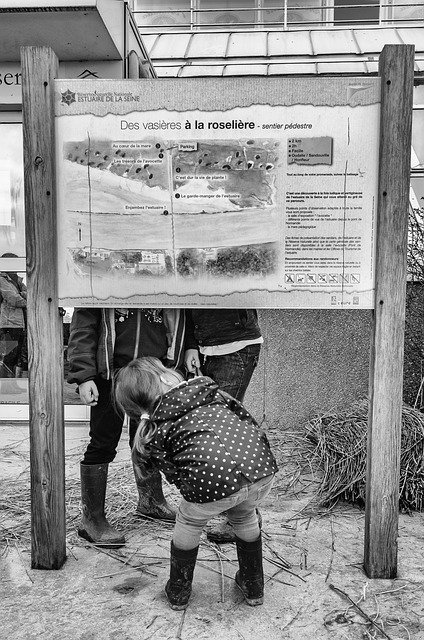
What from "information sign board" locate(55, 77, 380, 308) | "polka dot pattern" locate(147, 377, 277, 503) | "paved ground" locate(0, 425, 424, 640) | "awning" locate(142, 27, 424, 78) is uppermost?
"awning" locate(142, 27, 424, 78)

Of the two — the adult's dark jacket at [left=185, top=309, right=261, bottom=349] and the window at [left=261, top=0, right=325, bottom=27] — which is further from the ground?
the window at [left=261, top=0, right=325, bottom=27]

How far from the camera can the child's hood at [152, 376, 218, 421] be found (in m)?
2.63

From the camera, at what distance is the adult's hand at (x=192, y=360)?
3.37 meters

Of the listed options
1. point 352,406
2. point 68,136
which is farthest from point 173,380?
point 352,406

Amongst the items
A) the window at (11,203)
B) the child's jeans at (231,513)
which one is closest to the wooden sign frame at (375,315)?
the child's jeans at (231,513)

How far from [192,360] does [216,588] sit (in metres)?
1.04

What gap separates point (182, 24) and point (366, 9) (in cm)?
208

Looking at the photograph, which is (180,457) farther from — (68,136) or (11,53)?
(11,53)

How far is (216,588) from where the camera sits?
9.61ft

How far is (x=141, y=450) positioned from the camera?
106 inches

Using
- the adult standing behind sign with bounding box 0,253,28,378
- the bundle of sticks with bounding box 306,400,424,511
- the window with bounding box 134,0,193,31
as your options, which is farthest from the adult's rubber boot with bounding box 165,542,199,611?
the window with bounding box 134,0,193,31

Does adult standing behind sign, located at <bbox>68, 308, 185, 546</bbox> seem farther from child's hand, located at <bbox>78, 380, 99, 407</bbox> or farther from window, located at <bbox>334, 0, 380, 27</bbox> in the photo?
window, located at <bbox>334, 0, 380, 27</bbox>

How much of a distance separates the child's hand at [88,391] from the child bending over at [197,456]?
389 millimetres

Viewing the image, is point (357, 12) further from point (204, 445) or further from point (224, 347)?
point (204, 445)
